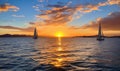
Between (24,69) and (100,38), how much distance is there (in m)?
171

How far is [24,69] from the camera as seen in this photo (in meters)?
31.1

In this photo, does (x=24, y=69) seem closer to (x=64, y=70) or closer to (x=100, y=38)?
(x=64, y=70)

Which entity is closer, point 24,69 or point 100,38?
point 24,69

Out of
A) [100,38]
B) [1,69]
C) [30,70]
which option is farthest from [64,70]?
[100,38]

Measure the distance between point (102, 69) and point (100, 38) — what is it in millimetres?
166956

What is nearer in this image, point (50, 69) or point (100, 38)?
point (50, 69)

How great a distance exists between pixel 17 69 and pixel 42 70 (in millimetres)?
4633

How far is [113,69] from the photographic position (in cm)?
3167

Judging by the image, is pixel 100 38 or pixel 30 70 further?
pixel 100 38

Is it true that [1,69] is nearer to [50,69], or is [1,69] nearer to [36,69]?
[36,69]

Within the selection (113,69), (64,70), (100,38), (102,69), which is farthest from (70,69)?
(100,38)

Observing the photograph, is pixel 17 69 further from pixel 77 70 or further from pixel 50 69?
pixel 77 70

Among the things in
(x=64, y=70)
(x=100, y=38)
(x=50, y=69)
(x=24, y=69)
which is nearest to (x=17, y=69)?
(x=24, y=69)

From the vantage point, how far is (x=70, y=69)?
3155cm
